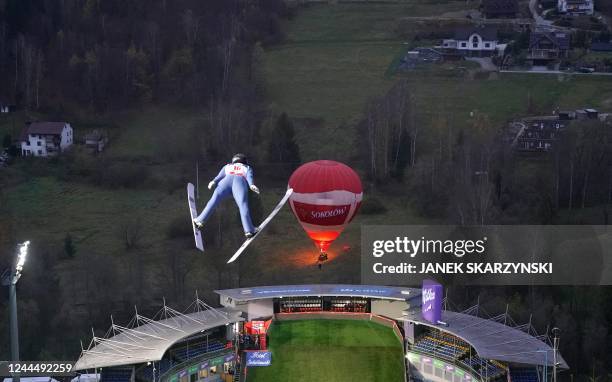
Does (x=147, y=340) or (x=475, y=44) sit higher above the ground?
(x=475, y=44)

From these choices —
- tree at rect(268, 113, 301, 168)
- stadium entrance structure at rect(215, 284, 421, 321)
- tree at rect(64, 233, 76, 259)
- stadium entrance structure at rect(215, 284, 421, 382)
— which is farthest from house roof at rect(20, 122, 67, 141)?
stadium entrance structure at rect(215, 284, 421, 382)

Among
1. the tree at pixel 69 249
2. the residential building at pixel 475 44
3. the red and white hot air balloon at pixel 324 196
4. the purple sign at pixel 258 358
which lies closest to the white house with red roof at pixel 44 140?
the tree at pixel 69 249

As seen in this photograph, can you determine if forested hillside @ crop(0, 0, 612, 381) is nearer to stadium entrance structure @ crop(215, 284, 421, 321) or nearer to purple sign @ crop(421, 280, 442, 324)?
stadium entrance structure @ crop(215, 284, 421, 321)

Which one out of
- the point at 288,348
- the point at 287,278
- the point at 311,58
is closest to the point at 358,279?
the point at 287,278

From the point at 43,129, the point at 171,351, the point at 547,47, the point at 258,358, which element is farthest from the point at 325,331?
the point at 547,47

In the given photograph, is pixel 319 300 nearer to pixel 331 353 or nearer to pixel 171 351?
pixel 331 353

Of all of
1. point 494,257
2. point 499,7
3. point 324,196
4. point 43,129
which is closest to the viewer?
point 324,196

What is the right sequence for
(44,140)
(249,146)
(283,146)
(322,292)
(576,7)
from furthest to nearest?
(576,7) → (44,140) → (249,146) → (283,146) → (322,292)

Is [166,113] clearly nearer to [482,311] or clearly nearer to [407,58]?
[407,58]
